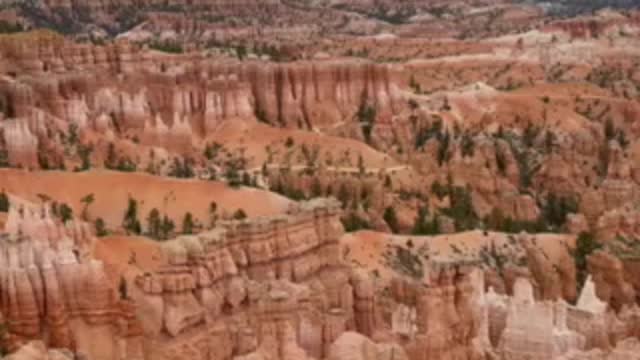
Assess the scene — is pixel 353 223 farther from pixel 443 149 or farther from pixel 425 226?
pixel 443 149

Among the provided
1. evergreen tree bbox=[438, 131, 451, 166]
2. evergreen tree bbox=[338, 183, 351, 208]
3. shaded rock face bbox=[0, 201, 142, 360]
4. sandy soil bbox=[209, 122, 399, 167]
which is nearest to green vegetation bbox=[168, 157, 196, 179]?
sandy soil bbox=[209, 122, 399, 167]

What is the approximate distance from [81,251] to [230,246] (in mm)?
3848

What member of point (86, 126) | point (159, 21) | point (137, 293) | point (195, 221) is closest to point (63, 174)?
point (195, 221)

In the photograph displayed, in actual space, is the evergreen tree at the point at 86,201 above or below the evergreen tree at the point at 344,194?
above

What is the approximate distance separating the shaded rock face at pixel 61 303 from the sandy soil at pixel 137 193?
1452cm

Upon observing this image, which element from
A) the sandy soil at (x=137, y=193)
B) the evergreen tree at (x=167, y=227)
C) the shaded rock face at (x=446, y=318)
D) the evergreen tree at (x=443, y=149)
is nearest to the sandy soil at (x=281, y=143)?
the evergreen tree at (x=443, y=149)

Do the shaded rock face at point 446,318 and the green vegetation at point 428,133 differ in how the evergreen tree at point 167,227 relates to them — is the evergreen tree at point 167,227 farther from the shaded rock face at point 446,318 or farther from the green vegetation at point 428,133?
the green vegetation at point 428,133

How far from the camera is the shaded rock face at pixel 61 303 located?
22484 mm

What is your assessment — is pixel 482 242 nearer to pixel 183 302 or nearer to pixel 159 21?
pixel 183 302

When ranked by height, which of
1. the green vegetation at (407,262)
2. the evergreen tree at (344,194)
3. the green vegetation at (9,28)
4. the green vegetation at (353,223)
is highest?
the green vegetation at (9,28)

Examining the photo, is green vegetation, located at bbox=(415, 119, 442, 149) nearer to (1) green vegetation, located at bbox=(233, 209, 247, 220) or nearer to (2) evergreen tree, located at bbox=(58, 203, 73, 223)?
(1) green vegetation, located at bbox=(233, 209, 247, 220)

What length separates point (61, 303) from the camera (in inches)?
905

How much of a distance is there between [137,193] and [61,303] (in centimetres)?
1850

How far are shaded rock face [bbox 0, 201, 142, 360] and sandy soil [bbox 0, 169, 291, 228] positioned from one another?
47.6 feet
